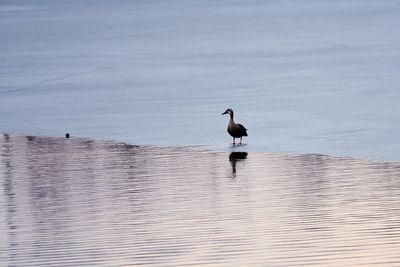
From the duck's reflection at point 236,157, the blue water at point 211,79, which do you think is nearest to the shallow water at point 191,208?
the duck's reflection at point 236,157

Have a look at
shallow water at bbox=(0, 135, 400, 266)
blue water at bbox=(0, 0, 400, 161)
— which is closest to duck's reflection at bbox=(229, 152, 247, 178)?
shallow water at bbox=(0, 135, 400, 266)

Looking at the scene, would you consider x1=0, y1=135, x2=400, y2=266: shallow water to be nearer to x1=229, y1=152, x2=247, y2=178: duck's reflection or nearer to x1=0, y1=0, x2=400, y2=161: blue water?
x1=229, y1=152, x2=247, y2=178: duck's reflection

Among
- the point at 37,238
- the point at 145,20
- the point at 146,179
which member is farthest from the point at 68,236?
the point at 145,20

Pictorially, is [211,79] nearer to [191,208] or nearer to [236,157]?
[236,157]

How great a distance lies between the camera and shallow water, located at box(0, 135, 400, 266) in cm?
1046

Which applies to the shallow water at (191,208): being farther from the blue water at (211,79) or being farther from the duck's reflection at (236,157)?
the blue water at (211,79)

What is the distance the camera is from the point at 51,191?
47.9 feet

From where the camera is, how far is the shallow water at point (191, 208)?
10.5 meters

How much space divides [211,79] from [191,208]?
594 inches

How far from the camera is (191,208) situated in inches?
510

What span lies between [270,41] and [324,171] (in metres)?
25.2

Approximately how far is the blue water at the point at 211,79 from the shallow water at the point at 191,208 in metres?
1.25

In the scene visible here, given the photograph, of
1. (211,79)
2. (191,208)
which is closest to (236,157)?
(191,208)

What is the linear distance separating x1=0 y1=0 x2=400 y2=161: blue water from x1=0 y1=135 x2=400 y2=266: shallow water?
1.25 m
